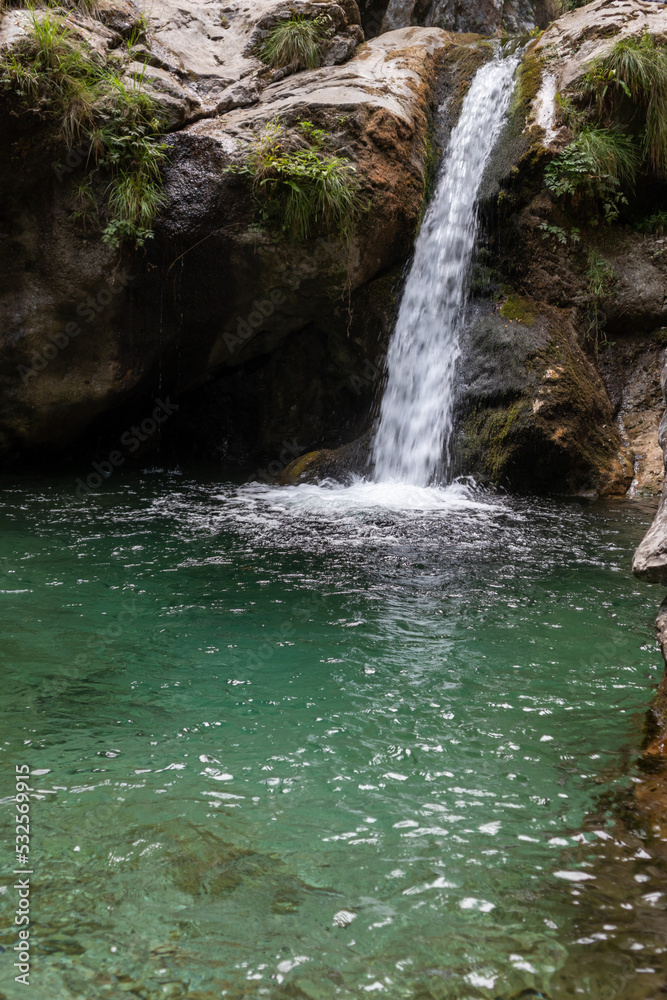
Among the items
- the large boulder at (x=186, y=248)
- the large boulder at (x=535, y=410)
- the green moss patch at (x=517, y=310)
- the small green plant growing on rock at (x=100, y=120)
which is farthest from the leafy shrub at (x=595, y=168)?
the small green plant growing on rock at (x=100, y=120)

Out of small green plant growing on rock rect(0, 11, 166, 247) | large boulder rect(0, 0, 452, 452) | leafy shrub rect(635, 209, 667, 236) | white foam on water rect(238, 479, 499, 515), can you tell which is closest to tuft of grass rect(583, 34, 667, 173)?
leafy shrub rect(635, 209, 667, 236)

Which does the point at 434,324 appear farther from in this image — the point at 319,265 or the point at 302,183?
the point at 302,183

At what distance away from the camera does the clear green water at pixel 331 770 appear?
5.17ft

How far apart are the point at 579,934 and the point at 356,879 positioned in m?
0.54

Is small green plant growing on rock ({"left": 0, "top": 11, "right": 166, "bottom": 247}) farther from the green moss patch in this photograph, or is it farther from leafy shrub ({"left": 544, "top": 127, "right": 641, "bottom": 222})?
leafy shrub ({"left": 544, "top": 127, "right": 641, "bottom": 222})

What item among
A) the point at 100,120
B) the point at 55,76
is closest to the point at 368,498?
the point at 100,120

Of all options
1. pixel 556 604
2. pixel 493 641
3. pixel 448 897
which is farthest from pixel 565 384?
pixel 448 897

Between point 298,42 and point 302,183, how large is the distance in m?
2.34

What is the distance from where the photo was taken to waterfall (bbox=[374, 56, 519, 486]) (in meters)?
7.49

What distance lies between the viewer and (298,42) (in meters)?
8.25

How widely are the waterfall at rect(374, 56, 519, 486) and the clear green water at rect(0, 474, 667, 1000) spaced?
110 inches

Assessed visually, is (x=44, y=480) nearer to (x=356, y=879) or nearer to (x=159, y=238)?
(x=159, y=238)

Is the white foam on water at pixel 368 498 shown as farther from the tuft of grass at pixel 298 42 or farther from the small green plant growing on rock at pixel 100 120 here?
the tuft of grass at pixel 298 42

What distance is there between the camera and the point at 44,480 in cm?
763
